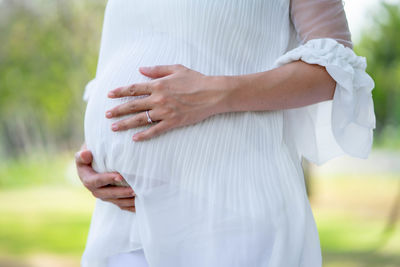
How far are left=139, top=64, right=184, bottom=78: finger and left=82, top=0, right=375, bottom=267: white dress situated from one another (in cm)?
3

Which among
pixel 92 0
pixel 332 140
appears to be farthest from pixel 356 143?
pixel 92 0

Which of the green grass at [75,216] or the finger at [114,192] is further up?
the green grass at [75,216]

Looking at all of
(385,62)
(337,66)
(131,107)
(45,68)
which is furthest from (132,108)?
(45,68)

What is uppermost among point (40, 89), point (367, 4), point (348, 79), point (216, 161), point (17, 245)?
point (367, 4)

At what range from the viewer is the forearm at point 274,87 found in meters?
0.75

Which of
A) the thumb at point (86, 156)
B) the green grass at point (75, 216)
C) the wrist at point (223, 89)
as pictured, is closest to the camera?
the wrist at point (223, 89)

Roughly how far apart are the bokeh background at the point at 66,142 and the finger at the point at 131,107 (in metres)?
3.92

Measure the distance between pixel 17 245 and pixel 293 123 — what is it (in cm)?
437

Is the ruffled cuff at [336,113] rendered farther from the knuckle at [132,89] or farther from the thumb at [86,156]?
the thumb at [86,156]

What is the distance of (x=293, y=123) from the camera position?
0.93 meters

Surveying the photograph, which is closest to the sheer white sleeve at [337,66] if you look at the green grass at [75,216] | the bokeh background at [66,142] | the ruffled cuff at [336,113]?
the ruffled cuff at [336,113]

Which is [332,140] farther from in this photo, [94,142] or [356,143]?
[94,142]

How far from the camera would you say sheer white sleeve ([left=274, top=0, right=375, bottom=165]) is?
762mm

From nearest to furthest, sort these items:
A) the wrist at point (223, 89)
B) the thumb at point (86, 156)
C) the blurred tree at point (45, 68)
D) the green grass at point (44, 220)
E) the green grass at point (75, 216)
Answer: the wrist at point (223, 89) < the thumb at point (86, 156) < the green grass at point (75, 216) < the green grass at point (44, 220) < the blurred tree at point (45, 68)
